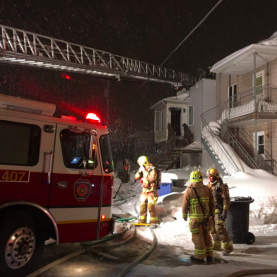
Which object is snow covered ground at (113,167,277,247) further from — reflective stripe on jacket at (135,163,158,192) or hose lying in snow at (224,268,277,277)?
hose lying in snow at (224,268,277,277)

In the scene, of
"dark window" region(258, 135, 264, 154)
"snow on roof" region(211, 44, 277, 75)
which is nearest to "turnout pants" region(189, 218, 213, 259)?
"snow on roof" region(211, 44, 277, 75)

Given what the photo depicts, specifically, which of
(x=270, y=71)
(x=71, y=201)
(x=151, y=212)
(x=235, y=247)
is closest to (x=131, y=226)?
(x=151, y=212)

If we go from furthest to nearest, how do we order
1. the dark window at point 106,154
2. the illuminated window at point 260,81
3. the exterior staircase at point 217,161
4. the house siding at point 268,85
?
the illuminated window at point 260,81, the house siding at point 268,85, the exterior staircase at point 217,161, the dark window at point 106,154

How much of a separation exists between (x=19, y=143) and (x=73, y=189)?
109 centimetres

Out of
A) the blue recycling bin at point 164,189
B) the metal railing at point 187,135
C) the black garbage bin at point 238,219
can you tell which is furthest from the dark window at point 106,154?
the metal railing at point 187,135

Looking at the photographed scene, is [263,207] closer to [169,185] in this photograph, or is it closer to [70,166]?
[169,185]

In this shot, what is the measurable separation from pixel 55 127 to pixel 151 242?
10.8 ft

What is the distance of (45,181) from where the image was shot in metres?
4.50

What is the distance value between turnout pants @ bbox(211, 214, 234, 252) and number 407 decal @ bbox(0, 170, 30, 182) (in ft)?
11.7

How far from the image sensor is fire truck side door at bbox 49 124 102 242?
4656 mm

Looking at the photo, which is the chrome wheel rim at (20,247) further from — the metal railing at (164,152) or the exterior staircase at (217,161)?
the metal railing at (164,152)

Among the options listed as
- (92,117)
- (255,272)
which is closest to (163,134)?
(92,117)

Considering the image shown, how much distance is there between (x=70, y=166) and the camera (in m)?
4.84

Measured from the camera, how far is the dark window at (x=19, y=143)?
4203mm
